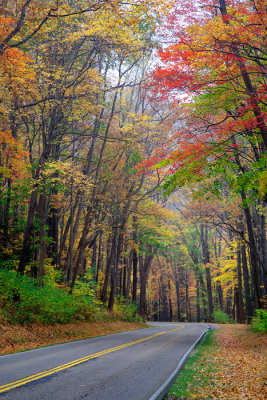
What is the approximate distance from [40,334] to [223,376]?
7.72m

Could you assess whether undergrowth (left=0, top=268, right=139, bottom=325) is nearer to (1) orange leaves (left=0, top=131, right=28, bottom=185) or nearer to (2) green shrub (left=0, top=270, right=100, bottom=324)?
(2) green shrub (left=0, top=270, right=100, bottom=324)

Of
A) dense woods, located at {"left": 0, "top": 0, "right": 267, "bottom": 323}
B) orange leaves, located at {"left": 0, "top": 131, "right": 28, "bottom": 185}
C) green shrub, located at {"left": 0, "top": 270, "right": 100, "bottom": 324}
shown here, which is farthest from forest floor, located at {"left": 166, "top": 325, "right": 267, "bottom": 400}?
orange leaves, located at {"left": 0, "top": 131, "right": 28, "bottom": 185}

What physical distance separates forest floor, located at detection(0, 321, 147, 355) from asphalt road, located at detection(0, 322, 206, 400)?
1.17 m

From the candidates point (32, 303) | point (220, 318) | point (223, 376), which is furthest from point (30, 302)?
point (220, 318)

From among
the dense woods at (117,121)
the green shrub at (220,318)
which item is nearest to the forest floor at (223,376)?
the dense woods at (117,121)

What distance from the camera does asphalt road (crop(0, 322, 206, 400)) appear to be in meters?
5.38

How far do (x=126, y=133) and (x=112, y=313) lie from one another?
1245 centimetres

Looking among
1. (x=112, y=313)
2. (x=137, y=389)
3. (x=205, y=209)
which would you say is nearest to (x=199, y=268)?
(x=205, y=209)

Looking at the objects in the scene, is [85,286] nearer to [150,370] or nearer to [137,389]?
[150,370]

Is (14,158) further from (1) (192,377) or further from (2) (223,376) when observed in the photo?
(2) (223,376)

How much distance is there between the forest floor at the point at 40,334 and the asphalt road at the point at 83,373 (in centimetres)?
117

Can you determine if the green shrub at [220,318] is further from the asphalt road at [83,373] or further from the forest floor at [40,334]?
the asphalt road at [83,373]

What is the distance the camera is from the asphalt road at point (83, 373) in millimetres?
5379

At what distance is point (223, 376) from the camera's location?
25.3 feet
